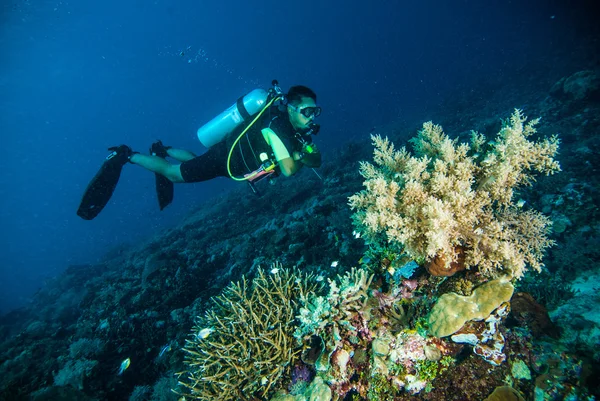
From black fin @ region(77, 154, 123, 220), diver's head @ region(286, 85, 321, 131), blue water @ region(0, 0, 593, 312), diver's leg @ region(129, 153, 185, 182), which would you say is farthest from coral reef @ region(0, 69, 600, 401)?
blue water @ region(0, 0, 593, 312)

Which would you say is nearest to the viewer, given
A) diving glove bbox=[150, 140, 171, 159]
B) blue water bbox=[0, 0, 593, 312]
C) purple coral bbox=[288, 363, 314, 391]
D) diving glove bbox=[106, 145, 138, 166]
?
purple coral bbox=[288, 363, 314, 391]

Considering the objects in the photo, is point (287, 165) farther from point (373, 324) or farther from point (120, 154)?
point (120, 154)

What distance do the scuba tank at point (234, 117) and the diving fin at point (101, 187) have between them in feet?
9.30

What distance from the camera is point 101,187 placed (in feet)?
24.1

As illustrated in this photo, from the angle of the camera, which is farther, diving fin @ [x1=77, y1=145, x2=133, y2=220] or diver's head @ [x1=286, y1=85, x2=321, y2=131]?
diving fin @ [x1=77, y1=145, x2=133, y2=220]

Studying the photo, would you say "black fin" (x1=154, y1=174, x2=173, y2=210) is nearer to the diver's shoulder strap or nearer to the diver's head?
the diver's shoulder strap

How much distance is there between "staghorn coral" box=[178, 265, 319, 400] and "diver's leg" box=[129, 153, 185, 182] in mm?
4766

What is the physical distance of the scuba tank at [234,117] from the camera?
6512mm

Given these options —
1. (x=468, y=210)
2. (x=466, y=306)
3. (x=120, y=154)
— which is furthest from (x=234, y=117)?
(x=466, y=306)

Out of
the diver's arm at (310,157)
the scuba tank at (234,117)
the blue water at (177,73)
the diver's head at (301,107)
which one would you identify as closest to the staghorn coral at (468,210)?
the diver's arm at (310,157)

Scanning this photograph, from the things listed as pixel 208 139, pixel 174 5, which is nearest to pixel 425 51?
pixel 174 5

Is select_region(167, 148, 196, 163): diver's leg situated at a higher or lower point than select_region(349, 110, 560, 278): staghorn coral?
higher

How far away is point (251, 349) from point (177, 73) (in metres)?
162

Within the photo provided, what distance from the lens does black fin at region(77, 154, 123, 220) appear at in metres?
7.17
